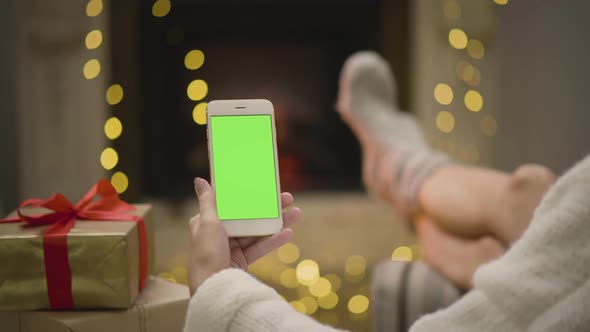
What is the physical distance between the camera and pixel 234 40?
2.41m

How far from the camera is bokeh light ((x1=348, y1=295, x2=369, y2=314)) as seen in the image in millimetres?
2209

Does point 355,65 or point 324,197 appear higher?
point 355,65

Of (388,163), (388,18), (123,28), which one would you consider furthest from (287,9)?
(388,163)

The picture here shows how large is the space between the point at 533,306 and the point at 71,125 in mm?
1947

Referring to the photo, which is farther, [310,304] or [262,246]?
[310,304]

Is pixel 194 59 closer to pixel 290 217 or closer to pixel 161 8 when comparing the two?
pixel 161 8

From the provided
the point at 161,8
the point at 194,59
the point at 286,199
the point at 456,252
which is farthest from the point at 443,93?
the point at 286,199

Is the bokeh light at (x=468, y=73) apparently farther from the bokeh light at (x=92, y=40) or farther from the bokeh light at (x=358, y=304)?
the bokeh light at (x=92, y=40)

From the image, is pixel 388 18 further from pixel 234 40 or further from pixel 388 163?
pixel 388 163

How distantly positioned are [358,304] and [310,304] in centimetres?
17

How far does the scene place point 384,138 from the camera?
5.77 feet

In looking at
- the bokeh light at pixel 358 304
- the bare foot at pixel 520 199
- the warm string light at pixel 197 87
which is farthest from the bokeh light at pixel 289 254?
the bare foot at pixel 520 199

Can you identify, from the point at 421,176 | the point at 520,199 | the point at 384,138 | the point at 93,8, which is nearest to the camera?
the point at 520,199

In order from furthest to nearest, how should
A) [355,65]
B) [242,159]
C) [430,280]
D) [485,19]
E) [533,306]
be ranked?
[485,19]
[355,65]
[430,280]
[242,159]
[533,306]
